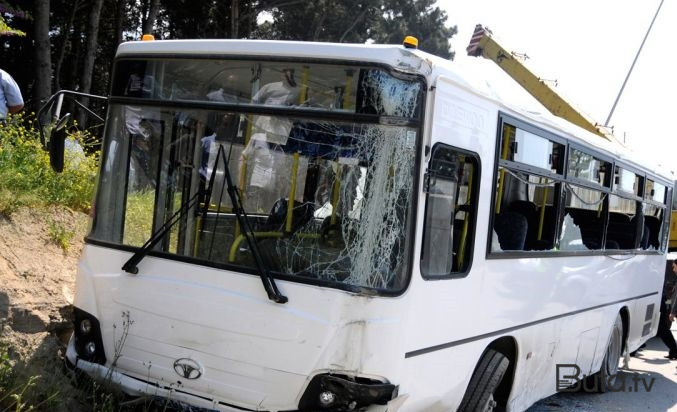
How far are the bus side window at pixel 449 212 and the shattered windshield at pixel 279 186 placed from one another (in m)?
0.23

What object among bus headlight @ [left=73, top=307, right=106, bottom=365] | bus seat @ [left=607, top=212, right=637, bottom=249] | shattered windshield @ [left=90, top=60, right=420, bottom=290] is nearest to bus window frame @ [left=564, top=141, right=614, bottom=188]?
bus seat @ [left=607, top=212, right=637, bottom=249]

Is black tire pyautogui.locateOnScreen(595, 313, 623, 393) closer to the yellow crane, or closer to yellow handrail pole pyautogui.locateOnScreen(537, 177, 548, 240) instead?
yellow handrail pole pyautogui.locateOnScreen(537, 177, 548, 240)

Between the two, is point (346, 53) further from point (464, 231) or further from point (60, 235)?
point (60, 235)

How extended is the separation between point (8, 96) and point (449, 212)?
5.44 m

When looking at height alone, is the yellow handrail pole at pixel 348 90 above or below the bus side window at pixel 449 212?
above

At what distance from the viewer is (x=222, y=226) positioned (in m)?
4.24

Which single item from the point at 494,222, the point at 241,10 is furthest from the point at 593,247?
the point at 241,10

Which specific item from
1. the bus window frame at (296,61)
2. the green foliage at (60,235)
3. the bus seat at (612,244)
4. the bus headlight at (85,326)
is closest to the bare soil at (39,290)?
the green foliage at (60,235)

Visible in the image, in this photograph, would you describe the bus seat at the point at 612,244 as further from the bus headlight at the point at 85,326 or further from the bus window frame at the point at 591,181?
the bus headlight at the point at 85,326

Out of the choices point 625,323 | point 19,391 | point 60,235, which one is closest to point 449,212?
point 19,391

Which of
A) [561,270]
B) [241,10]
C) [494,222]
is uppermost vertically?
[241,10]

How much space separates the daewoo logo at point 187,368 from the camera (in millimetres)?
A: 4156

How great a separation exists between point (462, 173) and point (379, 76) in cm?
99

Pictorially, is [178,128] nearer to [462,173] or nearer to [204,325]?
[204,325]
